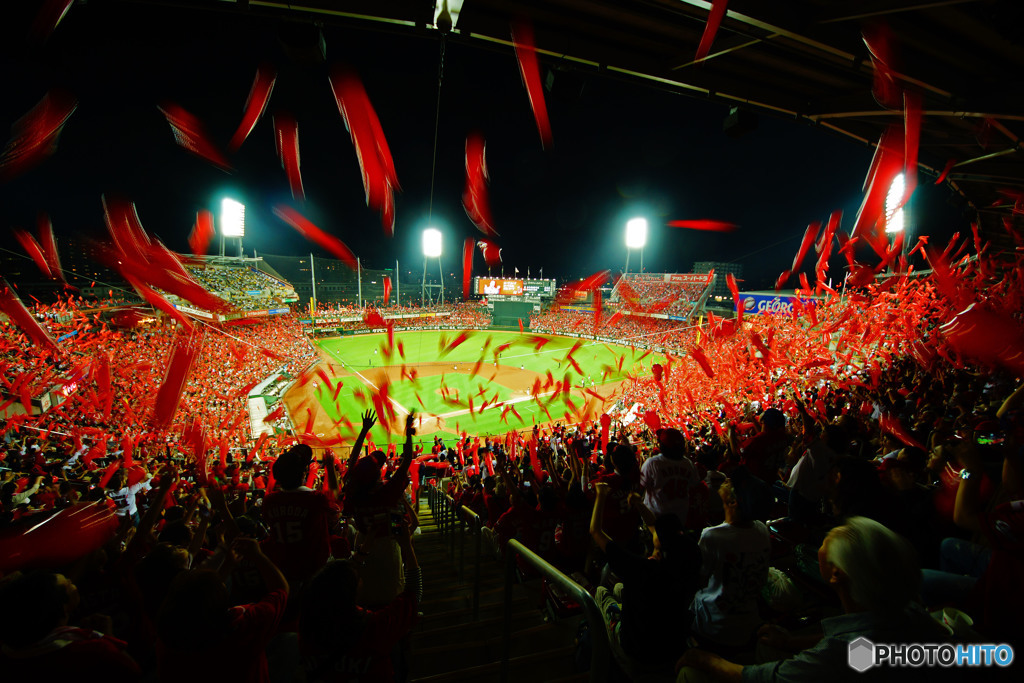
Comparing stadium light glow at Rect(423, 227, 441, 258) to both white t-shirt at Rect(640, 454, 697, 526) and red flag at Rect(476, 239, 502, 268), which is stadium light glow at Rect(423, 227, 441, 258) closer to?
red flag at Rect(476, 239, 502, 268)

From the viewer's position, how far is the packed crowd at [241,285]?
38.7 meters

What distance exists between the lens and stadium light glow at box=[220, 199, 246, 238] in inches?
1539

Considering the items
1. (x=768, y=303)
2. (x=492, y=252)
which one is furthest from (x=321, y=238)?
(x=768, y=303)

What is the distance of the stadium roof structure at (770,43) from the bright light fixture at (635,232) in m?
41.1

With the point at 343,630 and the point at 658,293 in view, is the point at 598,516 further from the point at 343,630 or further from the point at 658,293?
the point at 658,293

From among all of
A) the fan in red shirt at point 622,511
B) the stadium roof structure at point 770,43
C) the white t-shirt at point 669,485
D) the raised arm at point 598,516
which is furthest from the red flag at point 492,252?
the raised arm at point 598,516

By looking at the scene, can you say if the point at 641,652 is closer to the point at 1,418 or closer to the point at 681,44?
the point at 681,44

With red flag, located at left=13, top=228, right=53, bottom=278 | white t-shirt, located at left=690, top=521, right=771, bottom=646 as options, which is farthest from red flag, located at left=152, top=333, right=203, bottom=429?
white t-shirt, located at left=690, top=521, right=771, bottom=646

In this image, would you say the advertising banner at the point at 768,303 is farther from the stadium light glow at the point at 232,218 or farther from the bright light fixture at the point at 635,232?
the stadium light glow at the point at 232,218

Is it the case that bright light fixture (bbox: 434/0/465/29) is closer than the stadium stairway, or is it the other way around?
the stadium stairway

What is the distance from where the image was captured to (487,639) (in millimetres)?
3279

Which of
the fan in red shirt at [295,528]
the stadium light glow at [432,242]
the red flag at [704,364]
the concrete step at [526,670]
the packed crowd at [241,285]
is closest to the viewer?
the concrete step at [526,670]

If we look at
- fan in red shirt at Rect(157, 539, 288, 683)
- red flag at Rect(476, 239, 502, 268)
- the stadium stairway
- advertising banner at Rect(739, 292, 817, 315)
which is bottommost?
the stadium stairway

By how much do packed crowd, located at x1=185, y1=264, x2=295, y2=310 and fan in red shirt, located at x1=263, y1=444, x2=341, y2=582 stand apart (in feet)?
138
